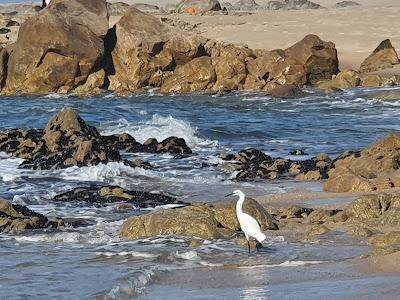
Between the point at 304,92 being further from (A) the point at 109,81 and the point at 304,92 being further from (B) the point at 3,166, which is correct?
(B) the point at 3,166

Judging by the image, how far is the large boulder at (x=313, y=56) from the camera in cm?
2705

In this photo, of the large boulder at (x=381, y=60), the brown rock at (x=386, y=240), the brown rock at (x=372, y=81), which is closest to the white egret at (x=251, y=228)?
the brown rock at (x=386, y=240)

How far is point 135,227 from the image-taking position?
8.38 metres

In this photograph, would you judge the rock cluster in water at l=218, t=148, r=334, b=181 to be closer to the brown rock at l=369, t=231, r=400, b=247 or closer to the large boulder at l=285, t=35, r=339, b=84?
the brown rock at l=369, t=231, r=400, b=247

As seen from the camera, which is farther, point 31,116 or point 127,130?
point 31,116

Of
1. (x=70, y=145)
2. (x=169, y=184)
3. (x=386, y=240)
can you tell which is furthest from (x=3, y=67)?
(x=386, y=240)

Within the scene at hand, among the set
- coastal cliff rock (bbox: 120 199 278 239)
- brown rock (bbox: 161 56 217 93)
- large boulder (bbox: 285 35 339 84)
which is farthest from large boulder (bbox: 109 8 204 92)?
coastal cliff rock (bbox: 120 199 278 239)

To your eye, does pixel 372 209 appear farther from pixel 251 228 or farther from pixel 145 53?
pixel 145 53

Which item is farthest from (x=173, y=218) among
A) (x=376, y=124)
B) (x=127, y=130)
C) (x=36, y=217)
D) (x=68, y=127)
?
(x=376, y=124)

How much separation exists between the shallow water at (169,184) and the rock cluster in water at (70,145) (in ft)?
1.11

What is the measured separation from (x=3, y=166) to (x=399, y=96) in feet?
46.8

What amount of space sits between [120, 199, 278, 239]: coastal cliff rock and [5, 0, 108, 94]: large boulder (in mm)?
18232

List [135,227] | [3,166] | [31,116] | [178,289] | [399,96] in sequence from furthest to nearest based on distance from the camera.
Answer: [399,96]
[31,116]
[3,166]
[135,227]
[178,289]

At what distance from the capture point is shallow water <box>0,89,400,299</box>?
21.9ft
